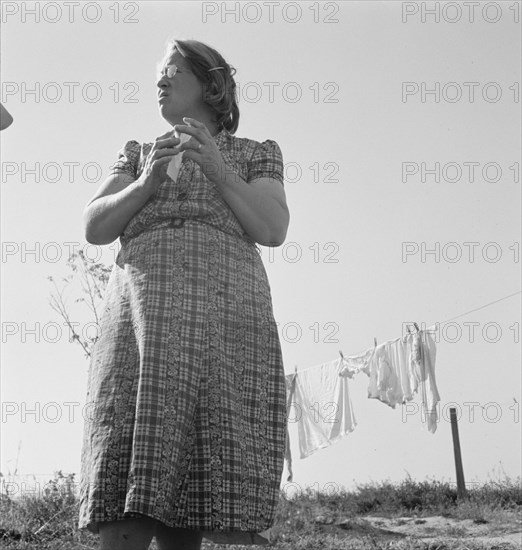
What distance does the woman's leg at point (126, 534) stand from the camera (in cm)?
189

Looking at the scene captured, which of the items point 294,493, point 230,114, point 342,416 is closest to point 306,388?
point 342,416

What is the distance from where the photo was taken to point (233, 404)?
2064mm

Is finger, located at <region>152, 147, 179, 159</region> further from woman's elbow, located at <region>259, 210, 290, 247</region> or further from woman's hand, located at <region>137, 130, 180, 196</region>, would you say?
woman's elbow, located at <region>259, 210, 290, 247</region>

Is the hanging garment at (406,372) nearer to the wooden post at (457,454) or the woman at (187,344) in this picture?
the wooden post at (457,454)

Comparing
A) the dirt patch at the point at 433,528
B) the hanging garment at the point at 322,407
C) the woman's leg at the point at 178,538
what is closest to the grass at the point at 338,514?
the dirt patch at the point at 433,528

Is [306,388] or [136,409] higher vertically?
[306,388]

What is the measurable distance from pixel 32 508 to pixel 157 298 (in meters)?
4.98

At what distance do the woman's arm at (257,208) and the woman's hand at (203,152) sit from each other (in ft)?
0.06

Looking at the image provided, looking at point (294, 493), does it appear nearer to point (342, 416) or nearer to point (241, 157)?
point (342, 416)

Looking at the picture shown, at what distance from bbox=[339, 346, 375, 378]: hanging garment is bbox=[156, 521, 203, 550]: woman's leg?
29.5ft

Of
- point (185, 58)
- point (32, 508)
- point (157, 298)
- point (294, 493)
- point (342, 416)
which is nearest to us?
point (157, 298)

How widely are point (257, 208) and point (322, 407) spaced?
30.6 feet

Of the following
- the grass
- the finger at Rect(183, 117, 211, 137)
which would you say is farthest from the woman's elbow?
the grass

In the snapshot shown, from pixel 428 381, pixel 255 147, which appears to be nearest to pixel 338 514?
pixel 428 381
